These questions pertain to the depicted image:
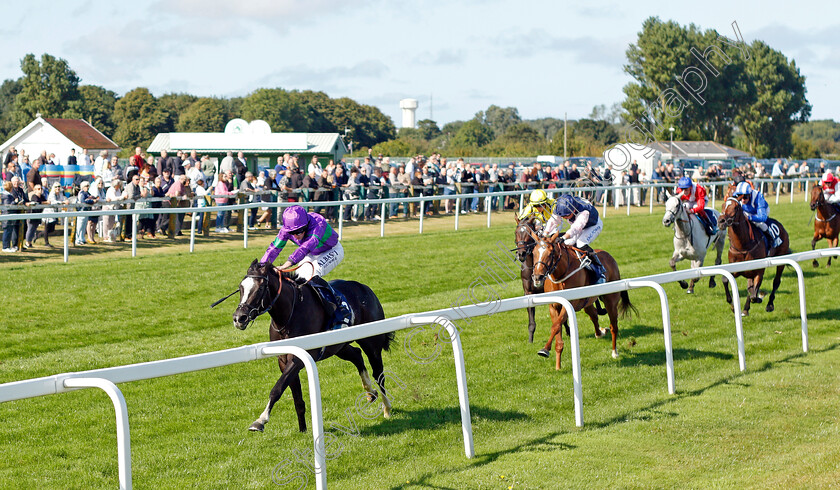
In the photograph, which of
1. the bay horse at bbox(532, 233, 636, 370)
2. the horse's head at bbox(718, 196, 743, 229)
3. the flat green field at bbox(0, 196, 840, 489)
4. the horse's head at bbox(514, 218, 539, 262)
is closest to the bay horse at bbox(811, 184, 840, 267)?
the flat green field at bbox(0, 196, 840, 489)

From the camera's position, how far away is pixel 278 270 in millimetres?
5750

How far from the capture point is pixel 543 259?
7.77 meters

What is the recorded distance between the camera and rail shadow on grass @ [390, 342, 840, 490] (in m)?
4.73

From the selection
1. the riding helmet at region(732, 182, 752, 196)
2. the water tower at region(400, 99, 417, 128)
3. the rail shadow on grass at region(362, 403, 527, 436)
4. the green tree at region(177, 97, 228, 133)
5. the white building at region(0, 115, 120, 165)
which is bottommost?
the rail shadow on grass at region(362, 403, 527, 436)

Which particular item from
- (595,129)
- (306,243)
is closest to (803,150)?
(595,129)

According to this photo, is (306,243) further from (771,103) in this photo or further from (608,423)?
(771,103)

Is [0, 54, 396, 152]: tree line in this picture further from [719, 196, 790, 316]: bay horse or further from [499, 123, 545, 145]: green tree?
[719, 196, 790, 316]: bay horse

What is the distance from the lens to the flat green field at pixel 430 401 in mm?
4836

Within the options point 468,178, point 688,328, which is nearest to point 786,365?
point 688,328

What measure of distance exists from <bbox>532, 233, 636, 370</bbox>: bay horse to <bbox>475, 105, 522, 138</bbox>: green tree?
11156 cm

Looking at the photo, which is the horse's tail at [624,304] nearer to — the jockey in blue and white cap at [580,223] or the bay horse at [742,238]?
the jockey in blue and white cap at [580,223]

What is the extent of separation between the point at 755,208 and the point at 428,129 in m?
89.6

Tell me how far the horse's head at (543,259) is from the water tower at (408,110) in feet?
378

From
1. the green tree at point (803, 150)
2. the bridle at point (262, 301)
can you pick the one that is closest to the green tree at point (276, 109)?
the green tree at point (803, 150)
